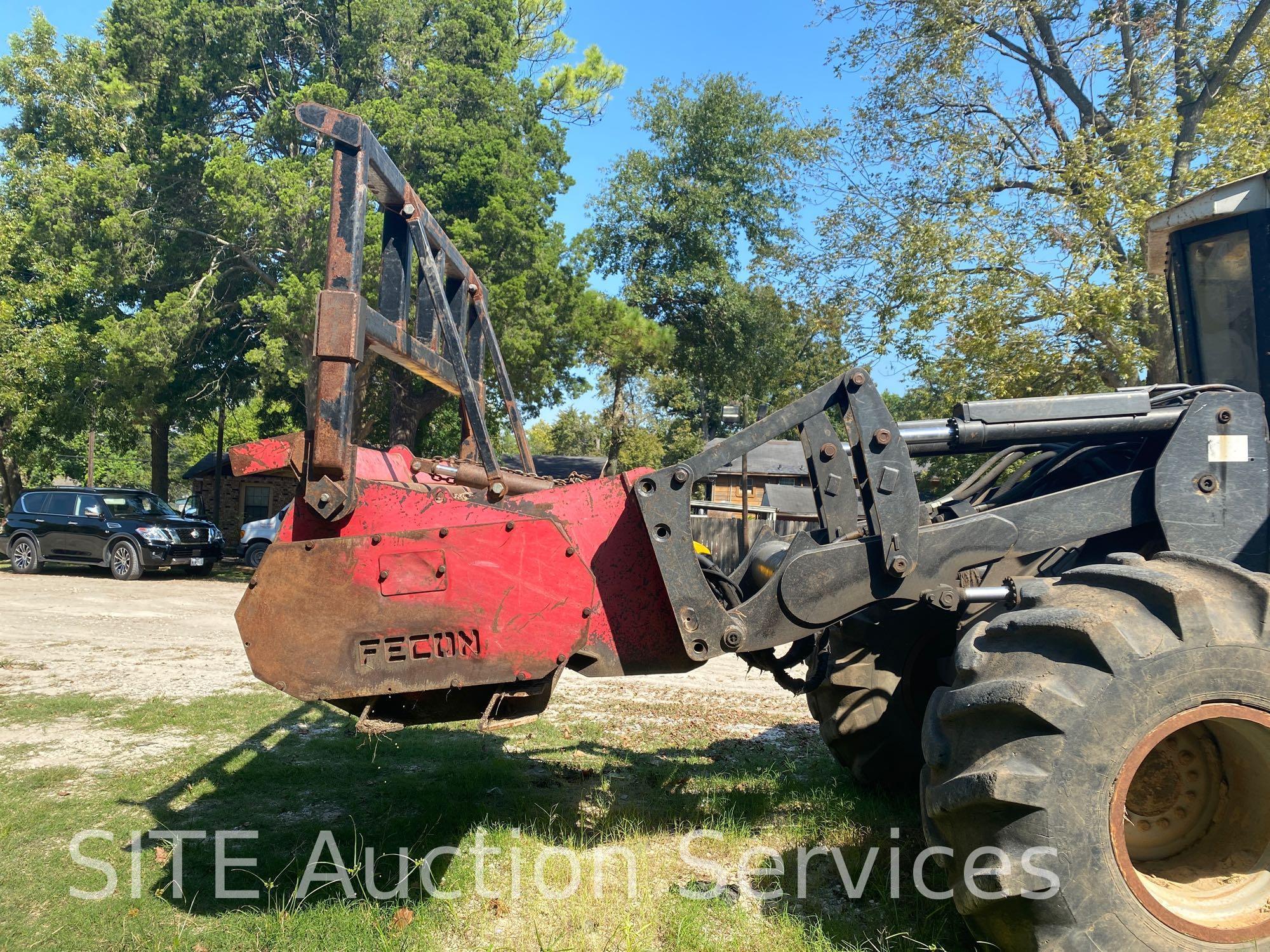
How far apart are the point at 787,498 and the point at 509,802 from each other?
1985 cm

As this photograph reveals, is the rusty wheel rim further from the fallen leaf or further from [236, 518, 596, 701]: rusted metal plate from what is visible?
the fallen leaf

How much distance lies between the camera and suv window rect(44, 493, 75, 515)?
61.2ft

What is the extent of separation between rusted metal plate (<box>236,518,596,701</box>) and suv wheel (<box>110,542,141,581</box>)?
17.6 metres

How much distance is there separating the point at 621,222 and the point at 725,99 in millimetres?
5841

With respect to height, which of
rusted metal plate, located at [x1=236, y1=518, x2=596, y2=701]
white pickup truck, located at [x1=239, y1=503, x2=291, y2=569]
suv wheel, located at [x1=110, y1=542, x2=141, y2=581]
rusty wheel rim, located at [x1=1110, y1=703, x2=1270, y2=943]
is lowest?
rusty wheel rim, located at [x1=1110, y1=703, x2=1270, y2=943]

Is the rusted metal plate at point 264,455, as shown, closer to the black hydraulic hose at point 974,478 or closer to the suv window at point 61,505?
the black hydraulic hose at point 974,478

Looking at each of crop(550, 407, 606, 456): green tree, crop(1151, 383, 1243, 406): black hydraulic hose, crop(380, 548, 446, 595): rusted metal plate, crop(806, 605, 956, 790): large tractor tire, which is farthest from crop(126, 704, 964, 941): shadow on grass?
crop(550, 407, 606, 456): green tree

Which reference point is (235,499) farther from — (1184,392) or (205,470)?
(1184,392)

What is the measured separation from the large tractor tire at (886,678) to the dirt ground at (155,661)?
1337mm

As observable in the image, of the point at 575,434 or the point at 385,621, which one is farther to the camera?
the point at 575,434

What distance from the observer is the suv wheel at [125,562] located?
18.0 m

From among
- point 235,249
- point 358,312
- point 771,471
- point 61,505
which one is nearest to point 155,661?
point 358,312

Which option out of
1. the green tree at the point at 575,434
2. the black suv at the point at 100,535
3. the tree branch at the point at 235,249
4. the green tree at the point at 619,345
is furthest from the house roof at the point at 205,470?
the green tree at the point at 575,434

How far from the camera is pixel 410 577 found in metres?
2.93
